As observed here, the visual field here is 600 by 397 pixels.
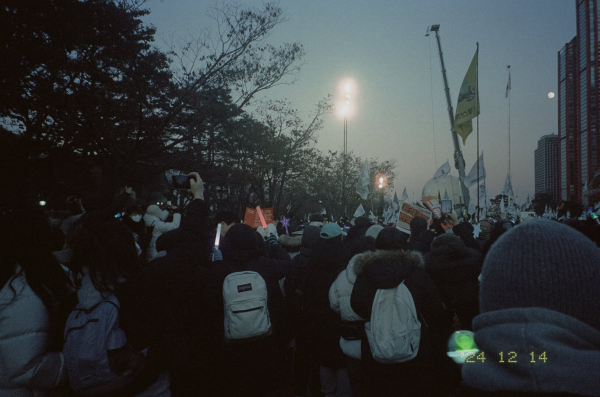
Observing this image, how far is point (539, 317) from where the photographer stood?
1.04m

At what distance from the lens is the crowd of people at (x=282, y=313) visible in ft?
3.49

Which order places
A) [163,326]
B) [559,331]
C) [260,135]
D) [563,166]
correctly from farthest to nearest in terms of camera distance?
[563,166], [260,135], [163,326], [559,331]

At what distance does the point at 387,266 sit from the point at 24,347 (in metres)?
2.42

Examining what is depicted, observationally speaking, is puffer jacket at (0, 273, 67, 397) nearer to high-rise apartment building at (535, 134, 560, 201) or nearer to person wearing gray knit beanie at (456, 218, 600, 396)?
person wearing gray knit beanie at (456, 218, 600, 396)

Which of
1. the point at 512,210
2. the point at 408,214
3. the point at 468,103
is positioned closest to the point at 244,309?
the point at 408,214

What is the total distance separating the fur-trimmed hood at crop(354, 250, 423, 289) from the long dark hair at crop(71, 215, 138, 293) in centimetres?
179

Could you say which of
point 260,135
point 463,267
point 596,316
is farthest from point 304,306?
point 260,135

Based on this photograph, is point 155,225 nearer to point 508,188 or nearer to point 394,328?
point 394,328

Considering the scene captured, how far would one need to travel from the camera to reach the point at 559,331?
997 millimetres

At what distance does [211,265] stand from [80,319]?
5.82 feet

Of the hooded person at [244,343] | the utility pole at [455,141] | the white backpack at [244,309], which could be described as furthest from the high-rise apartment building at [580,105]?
the white backpack at [244,309]

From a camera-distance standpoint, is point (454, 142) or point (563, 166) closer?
point (454, 142)

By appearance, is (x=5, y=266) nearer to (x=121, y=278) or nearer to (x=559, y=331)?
(x=121, y=278)

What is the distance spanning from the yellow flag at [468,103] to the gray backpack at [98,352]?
10152 millimetres
